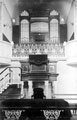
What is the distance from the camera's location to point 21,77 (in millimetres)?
4512

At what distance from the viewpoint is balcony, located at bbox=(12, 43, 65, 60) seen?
4281 millimetres

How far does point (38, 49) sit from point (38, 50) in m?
0.02

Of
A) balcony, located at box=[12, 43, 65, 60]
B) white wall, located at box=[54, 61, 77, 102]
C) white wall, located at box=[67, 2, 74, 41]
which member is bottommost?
white wall, located at box=[54, 61, 77, 102]

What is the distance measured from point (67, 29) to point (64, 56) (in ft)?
1.84

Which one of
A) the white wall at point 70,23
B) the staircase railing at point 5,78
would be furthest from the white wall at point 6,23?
the white wall at point 70,23

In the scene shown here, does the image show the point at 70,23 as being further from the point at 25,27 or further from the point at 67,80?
the point at 25,27

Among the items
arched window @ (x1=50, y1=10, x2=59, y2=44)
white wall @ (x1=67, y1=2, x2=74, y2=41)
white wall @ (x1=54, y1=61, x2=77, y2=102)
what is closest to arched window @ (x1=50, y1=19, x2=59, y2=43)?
arched window @ (x1=50, y1=10, x2=59, y2=44)

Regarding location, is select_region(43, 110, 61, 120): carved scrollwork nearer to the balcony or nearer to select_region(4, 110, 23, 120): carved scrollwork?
select_region(4, 110, 23, 120): carved scrollwork

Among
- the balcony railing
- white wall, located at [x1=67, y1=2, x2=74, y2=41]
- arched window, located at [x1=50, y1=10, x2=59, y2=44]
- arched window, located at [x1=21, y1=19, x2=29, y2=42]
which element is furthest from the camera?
arched window, located at [x1=21, y1=19, x2=29, y2=42]

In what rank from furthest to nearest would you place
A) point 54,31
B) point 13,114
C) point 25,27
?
point 25,27 → point 54,31 → point 13,114

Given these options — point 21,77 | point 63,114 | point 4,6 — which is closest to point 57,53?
point 21,77

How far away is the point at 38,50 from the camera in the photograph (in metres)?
4.69

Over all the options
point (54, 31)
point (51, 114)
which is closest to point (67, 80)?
point (54, 31)

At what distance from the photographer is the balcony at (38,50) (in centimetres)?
428
